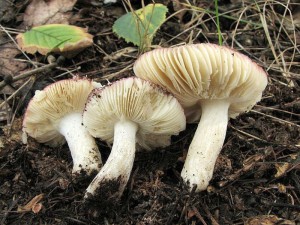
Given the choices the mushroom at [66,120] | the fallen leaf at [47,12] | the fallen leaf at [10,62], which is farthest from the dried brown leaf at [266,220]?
the fallen leaf at [47,12]

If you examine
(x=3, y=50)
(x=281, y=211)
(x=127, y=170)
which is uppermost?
(x=3, y=50)

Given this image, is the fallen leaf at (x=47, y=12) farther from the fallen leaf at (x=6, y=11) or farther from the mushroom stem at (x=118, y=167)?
the mushroom stem at (x=118, y=167)

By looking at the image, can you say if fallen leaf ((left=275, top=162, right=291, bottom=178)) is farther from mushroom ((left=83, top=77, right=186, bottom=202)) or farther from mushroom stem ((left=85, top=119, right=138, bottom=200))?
mushroom stem ((left=85, top=119, right=138, bottom=200))

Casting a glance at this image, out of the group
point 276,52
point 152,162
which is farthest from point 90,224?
point 276,52

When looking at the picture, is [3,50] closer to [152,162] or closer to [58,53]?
[58,53]

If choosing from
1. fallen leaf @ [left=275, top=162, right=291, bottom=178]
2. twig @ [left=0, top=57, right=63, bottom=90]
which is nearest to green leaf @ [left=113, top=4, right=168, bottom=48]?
twig @ [left=0, top=57, right=63, bottom=90]

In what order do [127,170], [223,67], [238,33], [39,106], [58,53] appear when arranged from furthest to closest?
[238,33] → [58,53] → [39,106] → [127,170] → [223,67]

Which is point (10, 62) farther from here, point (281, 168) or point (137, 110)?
point (281, 168)
